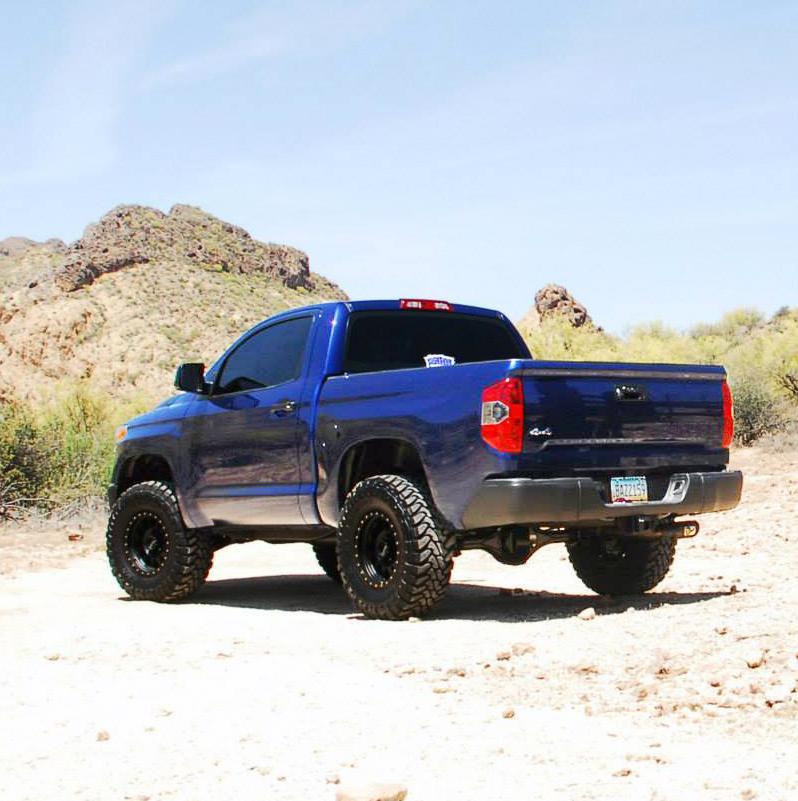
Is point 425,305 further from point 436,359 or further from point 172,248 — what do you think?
point 172,248

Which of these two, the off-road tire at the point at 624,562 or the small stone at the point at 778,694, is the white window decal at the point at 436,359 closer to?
the off-road tire at the point at 624,562

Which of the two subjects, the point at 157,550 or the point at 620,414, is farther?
the point at 157,550

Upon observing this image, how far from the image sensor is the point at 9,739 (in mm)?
5605

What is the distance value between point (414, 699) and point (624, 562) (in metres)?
4.04

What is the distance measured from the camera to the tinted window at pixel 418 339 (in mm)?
9516

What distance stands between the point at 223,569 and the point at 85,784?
30.3 feet

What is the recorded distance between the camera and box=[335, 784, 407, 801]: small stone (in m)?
4.41

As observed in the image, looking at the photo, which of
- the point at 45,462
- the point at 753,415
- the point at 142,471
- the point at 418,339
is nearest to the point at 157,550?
the point at 142,471

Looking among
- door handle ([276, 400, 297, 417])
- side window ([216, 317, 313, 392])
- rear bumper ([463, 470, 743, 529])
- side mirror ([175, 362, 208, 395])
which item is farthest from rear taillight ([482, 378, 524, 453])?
side mirror ([175, 362, 208, 395])

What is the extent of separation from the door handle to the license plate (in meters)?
2.36

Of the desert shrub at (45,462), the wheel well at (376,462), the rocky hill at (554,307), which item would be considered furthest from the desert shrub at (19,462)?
the rocky hill at (554,307)

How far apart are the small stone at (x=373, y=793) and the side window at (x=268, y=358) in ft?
17.4

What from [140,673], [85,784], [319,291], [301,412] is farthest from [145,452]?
[319,291]

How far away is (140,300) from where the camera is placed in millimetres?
66500
